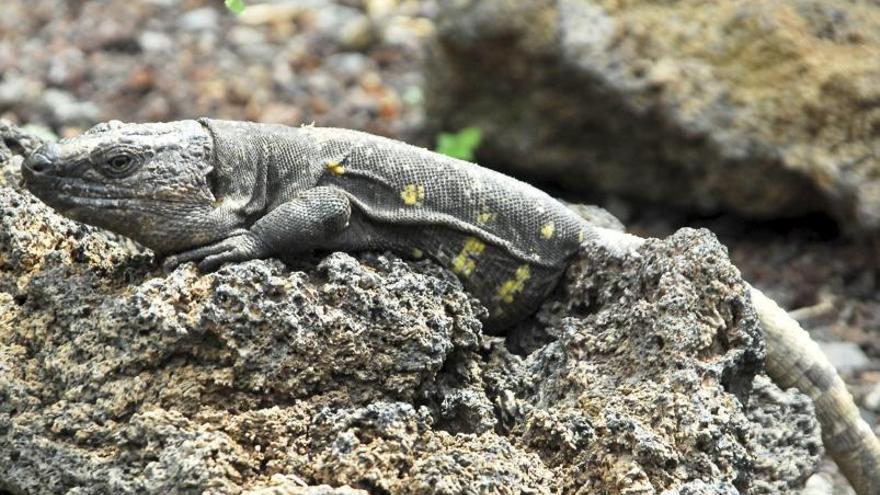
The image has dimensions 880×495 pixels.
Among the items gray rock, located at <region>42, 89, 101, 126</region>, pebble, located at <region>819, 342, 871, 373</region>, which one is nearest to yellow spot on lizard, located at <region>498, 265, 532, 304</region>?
pebble, located at <region>819, 342, 871, 373</region>

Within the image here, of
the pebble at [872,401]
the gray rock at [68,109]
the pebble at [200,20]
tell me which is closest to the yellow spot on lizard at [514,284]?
the pebble at [872,401]

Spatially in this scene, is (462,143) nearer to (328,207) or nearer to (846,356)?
(846,356)

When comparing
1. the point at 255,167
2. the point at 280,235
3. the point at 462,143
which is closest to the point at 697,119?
the point at 462,143

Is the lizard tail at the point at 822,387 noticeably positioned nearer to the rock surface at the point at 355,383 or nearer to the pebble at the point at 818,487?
the pebble at the point at 818,487

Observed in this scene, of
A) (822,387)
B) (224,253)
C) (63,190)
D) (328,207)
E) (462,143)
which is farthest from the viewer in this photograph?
(462,143)

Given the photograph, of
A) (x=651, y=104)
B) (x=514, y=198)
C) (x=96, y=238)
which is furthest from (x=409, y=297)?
(x=651, y=104)

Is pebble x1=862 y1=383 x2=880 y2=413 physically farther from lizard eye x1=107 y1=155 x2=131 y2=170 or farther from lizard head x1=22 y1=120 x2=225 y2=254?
lizard eye x1=107 y1=155 x2=131 y2=170

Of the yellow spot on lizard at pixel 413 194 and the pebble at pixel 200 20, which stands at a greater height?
the yellow spot on lizard at pixel 413 194

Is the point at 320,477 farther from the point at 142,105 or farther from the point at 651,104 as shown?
the point at 142,105
